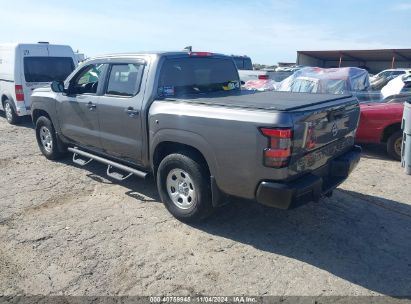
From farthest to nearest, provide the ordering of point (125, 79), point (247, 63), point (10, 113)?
point (247, 63)
point (10, 113)
point (125, 79)

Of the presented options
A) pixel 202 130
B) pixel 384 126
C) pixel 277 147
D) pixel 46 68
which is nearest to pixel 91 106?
pixel 202 130

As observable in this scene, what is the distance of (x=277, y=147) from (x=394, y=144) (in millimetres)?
4576

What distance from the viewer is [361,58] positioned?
106 ft

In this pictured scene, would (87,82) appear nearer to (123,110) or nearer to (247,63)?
(123,110)

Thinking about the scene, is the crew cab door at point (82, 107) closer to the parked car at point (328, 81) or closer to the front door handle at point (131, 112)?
the front door handle at point (131, 112)

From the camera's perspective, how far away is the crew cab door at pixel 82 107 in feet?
16.8

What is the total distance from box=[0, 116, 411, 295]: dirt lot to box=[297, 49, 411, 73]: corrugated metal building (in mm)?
27848

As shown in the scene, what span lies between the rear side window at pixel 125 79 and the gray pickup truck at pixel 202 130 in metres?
0.01

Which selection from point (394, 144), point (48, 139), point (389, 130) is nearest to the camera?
point (48, 139)

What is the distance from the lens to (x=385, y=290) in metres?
3.05

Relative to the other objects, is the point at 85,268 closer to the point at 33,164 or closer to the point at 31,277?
the point at 31,277

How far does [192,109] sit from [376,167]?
13.2 feet

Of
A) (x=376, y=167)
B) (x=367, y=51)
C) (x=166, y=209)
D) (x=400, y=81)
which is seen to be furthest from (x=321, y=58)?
(x=166, y=209)

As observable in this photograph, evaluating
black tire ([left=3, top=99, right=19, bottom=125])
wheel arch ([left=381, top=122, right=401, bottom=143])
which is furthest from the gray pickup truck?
black tire ([left=3, top=99, right=19, bottom=125])
